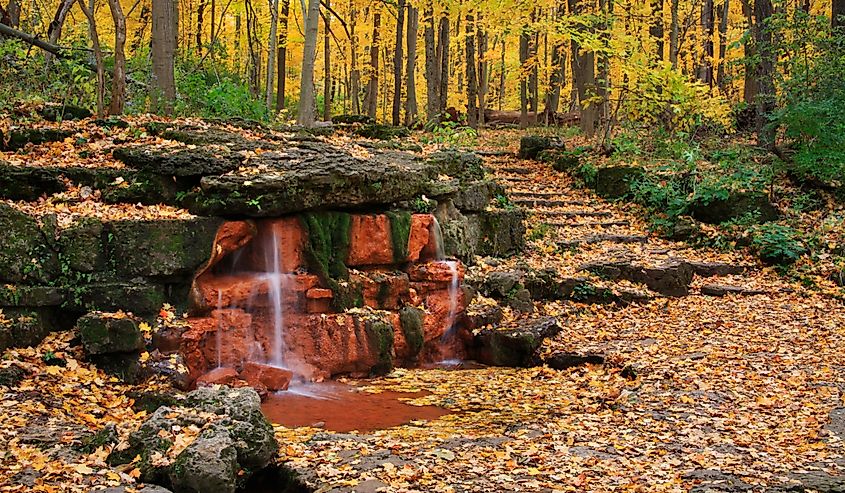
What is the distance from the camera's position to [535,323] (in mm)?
9781

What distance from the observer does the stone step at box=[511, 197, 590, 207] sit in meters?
14.9

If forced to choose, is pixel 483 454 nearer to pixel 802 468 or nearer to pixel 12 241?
pixel 802 468

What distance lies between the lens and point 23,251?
709 centimetres

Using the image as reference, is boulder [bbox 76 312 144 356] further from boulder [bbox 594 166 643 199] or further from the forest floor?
boulder [bbox 594 166 643 199]

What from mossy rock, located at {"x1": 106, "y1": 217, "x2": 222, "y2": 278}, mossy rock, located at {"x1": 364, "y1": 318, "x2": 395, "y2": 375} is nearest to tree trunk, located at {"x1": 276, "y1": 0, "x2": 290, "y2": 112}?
mossy rock, located at {"x1": 364, "y1": 318, "x2": 395, "y2": 375}

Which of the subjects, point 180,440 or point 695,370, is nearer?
point 180,440

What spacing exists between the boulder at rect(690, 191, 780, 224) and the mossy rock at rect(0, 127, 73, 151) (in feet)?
37.1

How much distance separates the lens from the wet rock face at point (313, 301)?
815 cm

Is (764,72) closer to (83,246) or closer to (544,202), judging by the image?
(544,202)

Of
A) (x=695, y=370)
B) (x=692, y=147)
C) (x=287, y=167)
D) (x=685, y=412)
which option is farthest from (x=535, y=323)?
(x=692, y=147)

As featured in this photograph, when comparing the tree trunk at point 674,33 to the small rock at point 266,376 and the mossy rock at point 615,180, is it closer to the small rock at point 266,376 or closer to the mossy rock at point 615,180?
the mossy rock at point 615,180

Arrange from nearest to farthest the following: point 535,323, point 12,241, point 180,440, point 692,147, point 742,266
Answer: point 180,440
point 12,241
point 535,323
point 742,266
point 692,147

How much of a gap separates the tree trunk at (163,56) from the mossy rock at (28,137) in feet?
7.06

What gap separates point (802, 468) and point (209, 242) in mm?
6097
